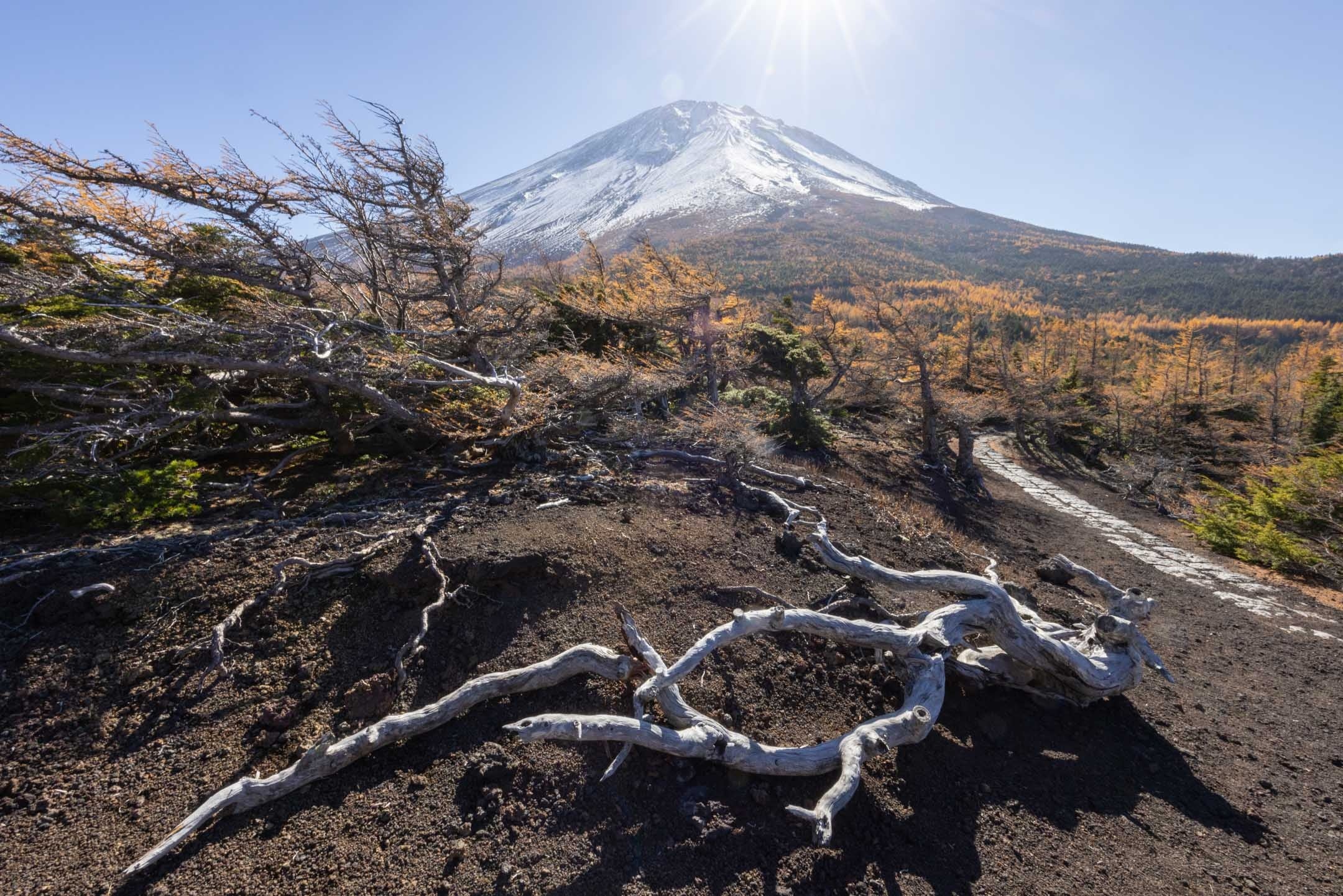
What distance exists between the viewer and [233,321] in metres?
5.30

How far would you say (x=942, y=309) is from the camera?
39125 millimetres

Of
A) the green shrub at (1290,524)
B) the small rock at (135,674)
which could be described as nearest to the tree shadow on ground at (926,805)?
the small rock at (135,674)

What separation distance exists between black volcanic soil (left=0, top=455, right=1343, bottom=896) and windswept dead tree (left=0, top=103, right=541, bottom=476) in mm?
1585

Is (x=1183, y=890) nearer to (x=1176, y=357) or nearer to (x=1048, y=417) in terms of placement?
(x=1048, y=417)

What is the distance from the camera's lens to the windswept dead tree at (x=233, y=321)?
11.8 feet

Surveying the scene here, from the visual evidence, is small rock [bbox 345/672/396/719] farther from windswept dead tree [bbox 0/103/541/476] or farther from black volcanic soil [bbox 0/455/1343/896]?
windswept dead tree [bbox 0/103/541/476]

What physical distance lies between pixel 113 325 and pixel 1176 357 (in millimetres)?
30960

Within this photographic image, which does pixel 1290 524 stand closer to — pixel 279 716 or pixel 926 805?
pixel 926 805

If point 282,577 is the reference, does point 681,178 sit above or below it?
above

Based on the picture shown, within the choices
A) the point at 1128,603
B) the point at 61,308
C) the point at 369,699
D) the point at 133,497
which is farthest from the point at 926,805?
the point at 61,308

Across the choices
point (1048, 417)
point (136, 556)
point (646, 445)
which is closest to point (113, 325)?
point (136, 556)

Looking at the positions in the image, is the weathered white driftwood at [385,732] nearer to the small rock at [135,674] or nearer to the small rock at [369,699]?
the small rock at [369,699]

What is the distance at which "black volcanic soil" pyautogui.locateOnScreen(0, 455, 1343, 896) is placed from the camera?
1.98 m

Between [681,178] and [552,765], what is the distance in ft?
310
